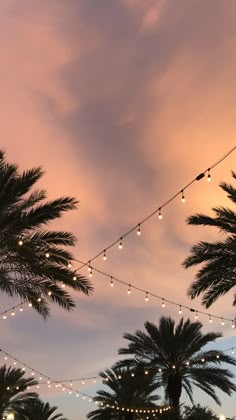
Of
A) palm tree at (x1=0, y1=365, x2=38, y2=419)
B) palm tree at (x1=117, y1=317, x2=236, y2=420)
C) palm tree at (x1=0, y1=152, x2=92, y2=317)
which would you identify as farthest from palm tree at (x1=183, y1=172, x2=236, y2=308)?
palm tree at (x1=0, y1=365, x2=38, y2=419)

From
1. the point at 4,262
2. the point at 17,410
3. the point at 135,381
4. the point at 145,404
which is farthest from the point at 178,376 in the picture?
the point at 4,262

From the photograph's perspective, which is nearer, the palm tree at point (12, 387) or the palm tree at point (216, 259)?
the palm tree at point (216, 259)

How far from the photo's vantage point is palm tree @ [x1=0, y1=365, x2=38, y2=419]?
2780cm

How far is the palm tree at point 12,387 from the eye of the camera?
91.2ft

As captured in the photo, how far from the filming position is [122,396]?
103ft

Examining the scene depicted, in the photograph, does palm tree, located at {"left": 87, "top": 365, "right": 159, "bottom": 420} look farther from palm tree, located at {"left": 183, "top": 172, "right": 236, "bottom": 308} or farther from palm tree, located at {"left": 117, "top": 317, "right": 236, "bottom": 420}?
palm tree, located at {"left": 183, "top": 172, "right": 236, "bottom": 308}

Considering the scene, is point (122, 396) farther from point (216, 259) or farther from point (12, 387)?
point (216, 259)

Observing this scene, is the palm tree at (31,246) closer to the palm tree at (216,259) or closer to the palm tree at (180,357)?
the palm tree at (216,259)

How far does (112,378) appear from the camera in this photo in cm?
3266

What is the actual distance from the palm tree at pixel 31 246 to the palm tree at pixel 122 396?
1401cm

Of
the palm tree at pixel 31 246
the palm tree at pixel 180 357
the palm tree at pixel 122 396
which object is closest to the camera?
the palm tree at pixel 31 246

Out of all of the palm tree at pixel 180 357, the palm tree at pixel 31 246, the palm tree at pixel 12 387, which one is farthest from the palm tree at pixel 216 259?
the palm tree at pixel 12 387

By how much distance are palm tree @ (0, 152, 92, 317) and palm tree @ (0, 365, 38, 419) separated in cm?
1445

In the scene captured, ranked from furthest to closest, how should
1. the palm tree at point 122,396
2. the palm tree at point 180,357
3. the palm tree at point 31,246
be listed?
1. the palm tree at point 122,396
2. the palm tree at point 180,357
3. the palm tree at point 31,246
